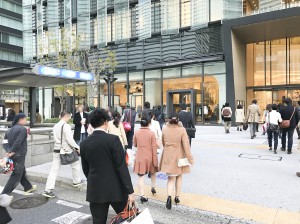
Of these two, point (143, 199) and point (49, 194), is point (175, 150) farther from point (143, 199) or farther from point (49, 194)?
→ point (49, 194)

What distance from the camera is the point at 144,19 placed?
25.3 metres

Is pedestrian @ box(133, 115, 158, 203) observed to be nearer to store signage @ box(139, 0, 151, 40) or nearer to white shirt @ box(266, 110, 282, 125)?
white shirt @ box(266, 110, 282, 125)

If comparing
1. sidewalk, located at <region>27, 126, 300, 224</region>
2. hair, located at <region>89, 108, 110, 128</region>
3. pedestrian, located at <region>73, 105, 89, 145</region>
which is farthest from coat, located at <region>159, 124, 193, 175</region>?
pedestrian, located at <region>73, 105, 89, 145</region>

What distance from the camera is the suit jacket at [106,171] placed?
10.5 feet

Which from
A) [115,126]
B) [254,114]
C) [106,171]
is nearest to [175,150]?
[106,171]

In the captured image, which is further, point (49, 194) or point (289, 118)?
point (289, 118)

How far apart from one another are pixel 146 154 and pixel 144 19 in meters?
21.7

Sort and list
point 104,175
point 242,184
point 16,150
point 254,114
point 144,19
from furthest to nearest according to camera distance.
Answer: point 144,19
point 254,114
point 242,184
point 16,150
point 104,175

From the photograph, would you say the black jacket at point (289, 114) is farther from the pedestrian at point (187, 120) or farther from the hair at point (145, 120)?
the hair at point (145, 120)

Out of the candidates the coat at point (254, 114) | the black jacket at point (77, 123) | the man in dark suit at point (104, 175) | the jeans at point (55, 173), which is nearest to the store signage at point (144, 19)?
the coat at point (254, 114)

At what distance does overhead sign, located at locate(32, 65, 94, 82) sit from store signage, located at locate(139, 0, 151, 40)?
14.0 meters

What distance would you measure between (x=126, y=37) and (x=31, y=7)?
637 inches

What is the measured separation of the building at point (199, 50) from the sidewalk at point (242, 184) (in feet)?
39.3

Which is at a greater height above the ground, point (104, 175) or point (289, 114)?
point (289, 114)
